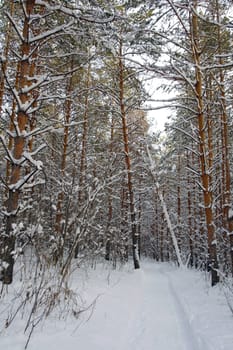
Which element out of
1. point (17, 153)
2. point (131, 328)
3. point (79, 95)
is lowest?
point (131, 328)

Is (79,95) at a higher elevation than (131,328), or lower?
higher

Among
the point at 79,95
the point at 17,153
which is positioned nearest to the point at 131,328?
the point at 17,153

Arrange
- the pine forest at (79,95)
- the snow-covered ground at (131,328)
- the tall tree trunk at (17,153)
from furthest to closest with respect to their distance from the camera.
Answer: the tall tree trunk at (17,153), the pine forest at (79,95), the snow-covered ground at (131,328)

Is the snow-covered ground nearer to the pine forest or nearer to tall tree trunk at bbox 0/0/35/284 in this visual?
the pine forest

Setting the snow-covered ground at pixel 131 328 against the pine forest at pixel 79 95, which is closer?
the snow-covered ground at pixel 131 328

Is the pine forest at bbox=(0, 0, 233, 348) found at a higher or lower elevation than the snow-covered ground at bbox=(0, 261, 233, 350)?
higher

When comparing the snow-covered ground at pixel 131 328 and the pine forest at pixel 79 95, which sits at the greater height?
the pine forest at pixel 79 95

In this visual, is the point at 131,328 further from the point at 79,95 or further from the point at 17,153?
the point at 79,95

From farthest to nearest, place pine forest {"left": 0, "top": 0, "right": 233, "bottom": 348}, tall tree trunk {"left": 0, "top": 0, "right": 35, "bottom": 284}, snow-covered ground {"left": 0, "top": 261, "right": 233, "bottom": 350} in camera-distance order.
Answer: tall tree trunk {"left": 0, "top": 0, "right": 35, "bottom": 284} → pine forest {"left": 0, "top": 0, "right": 233, "bottom": 348} → snow-covered ground {"left": 0, "top": 261, "right": 233, "bottom": 350}

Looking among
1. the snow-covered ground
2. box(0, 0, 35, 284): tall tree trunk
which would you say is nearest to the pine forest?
box(0, 0, 35, 284): tall tree trunk

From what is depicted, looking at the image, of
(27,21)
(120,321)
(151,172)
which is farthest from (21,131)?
(151,172)

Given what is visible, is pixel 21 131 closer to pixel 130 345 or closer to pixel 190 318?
pixel 130 345

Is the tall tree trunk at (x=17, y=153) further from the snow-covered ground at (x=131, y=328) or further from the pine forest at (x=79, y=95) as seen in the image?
the snow-covered ground at (x=131, y=328)

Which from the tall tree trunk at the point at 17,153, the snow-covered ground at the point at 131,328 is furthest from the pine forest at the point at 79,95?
the snow-covered ground at the point at 131,328
